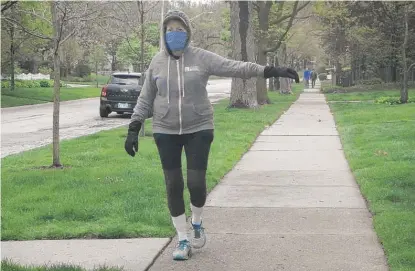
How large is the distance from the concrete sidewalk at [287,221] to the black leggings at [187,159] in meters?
0.46

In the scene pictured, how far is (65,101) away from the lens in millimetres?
35562

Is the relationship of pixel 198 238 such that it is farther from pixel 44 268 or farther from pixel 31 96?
pixel 31 96

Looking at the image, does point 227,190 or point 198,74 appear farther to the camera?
point 227,190

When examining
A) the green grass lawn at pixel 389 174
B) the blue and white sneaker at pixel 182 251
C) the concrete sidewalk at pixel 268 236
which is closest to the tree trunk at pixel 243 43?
the green grass lawn at pixel 389 174

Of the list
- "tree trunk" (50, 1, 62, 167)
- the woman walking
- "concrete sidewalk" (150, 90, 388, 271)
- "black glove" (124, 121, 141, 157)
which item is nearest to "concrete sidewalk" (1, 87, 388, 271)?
"concrete sidewalk" (150, 90, 388, 271)

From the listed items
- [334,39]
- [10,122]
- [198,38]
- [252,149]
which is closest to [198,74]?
[252,149]

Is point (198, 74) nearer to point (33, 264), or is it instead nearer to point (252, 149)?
point (33, 264)

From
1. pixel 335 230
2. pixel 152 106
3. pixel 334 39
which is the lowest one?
pixel 335 230

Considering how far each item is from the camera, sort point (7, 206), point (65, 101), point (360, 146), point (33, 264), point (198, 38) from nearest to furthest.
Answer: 1. point (33, 264)
2. point (7, 206)
3. point (360, 146)
4. point (65, 101)
5. point (198, 38)

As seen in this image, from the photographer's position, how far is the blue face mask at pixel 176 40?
485cm

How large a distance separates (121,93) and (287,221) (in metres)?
16.4

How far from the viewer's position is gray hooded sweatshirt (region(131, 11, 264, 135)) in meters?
4.85

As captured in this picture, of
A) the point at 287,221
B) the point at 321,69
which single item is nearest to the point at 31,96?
the point at 287,221

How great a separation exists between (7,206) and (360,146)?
7.06m
